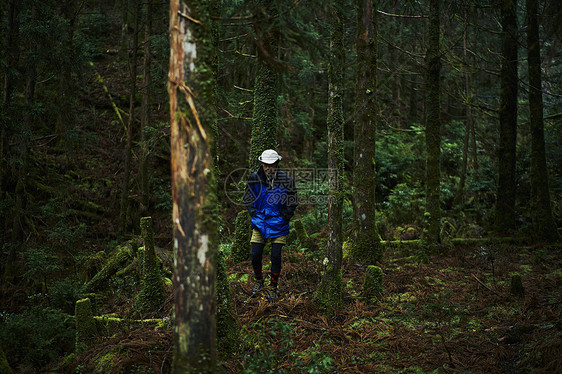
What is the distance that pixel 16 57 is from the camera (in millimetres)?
9609

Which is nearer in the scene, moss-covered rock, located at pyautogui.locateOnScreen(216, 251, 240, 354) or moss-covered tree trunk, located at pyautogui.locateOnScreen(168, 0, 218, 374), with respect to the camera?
moss-covered tree trunk, located at pyautogui.locateOnScreen(168, 0, 218, 374)

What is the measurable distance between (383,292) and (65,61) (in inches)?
416

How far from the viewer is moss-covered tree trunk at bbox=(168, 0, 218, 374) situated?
2994mm

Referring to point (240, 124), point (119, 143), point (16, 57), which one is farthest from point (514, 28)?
point (119, 143)

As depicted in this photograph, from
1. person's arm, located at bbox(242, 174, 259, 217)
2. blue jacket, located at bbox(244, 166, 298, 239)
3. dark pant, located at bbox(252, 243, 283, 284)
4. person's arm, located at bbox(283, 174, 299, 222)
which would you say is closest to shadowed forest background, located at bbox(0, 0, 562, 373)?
dark pant, located at bbox(252, 243, 283, 284)

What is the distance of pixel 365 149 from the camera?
8695 mm

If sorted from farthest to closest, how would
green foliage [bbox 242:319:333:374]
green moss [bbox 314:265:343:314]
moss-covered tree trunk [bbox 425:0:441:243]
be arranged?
moss-covered tree trunk [bbox 425:0:441:243] < green moss [bbox 314:265:343:314] < green foliage [bbox 242:319:333:374]

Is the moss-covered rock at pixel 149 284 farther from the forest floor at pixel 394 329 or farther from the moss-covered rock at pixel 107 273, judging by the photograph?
the moss-covered rock at pixel 107 273

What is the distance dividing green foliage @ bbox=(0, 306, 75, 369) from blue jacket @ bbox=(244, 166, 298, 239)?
4.15 metres

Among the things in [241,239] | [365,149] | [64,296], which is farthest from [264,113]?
[64,296]

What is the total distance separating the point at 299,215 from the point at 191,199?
441 inches

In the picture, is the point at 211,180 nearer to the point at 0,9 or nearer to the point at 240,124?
the point at 0,9

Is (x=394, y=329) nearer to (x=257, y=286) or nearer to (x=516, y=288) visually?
(x=257, y=286)

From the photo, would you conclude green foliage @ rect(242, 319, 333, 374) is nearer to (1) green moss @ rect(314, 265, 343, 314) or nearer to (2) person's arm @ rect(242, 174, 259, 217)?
(1) green moss @ rect(314, 265, 343, 314)
